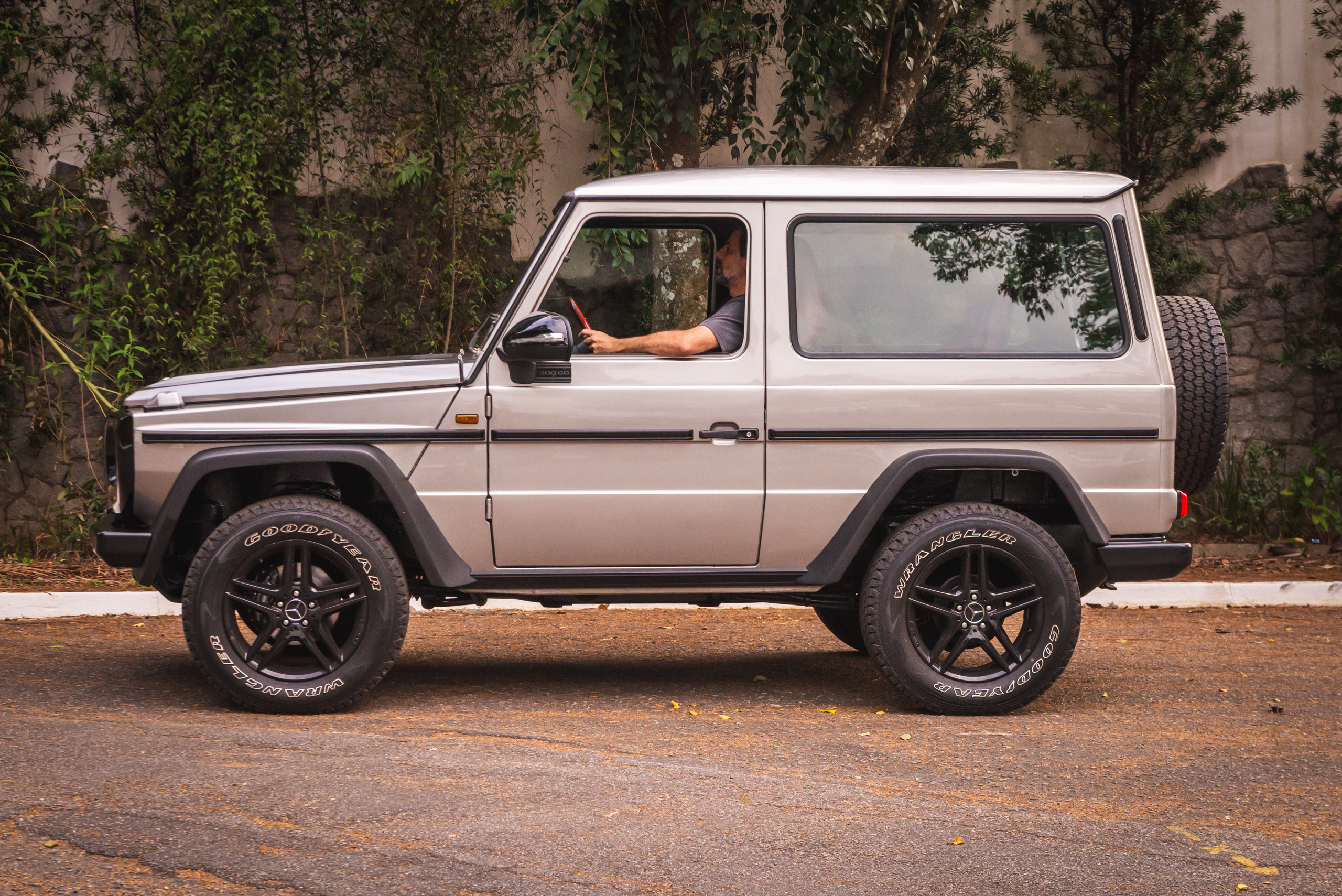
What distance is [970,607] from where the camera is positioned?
4645 millimetres

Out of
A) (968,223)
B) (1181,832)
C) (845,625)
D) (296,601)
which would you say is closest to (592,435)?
(296,601)

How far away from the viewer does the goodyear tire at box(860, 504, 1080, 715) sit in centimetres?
460

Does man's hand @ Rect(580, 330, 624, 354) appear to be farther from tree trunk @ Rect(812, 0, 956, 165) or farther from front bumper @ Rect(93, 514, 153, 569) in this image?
tree trunk @ Rect(812, 0, 956, 165)

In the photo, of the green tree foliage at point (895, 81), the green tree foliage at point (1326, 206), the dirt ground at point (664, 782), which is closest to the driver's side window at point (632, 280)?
the dirt ground at point (664, 782)

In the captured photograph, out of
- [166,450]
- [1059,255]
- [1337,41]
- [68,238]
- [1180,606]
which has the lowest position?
[1180,606]

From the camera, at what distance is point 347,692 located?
452cm

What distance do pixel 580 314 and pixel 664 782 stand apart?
1933 mm

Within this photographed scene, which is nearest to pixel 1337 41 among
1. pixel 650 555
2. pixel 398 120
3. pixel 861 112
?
pixel 861 112

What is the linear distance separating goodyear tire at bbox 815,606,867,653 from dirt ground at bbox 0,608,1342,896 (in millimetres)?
119

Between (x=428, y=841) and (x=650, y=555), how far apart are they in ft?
5.64

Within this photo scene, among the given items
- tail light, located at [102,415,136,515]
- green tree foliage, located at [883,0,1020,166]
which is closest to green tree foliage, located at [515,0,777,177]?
green tree foliage, located at [883,0,1020,166]

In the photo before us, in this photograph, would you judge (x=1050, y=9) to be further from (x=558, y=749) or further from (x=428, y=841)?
(x=428, y=841)

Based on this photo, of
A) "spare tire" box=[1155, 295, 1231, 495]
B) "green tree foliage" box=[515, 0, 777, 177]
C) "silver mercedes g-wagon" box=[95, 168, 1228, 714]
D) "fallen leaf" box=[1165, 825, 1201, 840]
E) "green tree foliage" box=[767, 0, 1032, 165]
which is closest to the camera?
"fallen leaf" box=[1165, 825, 1201, 840]

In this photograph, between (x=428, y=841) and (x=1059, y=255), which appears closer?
(x=428, y=841)
